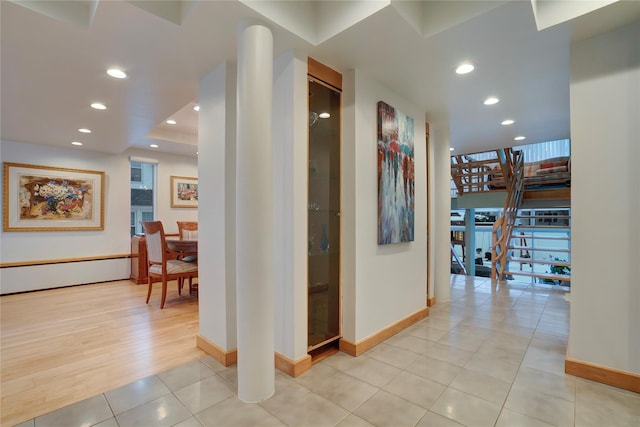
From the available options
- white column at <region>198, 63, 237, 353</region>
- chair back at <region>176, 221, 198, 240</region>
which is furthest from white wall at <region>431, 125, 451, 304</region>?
chair back at <region>176, 221, 198, 240</region>

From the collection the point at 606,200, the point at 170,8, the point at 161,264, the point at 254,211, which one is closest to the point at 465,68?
the point at 606,200

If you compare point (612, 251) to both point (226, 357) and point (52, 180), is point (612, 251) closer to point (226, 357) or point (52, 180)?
point (226, 357)

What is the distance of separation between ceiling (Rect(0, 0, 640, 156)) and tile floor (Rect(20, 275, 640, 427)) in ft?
7.63

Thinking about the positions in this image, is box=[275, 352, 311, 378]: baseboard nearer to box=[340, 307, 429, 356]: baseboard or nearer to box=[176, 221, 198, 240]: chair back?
box=[340, 307, 429, 356]: baseboard

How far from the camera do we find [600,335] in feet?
6.68

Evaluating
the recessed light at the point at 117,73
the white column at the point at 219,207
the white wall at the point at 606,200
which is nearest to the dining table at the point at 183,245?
the white column at the point at 219,207

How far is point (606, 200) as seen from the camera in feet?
6.59

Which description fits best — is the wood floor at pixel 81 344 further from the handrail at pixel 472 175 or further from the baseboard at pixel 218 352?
the handrail at pixel 472 175

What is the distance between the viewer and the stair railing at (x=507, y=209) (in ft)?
17.6

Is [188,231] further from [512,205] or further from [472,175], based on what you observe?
[472,175]

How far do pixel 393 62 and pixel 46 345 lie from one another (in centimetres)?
393

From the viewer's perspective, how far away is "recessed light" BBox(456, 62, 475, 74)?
239cm

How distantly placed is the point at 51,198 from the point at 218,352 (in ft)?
15.5

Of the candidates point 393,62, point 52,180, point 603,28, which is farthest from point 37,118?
point 603,28
